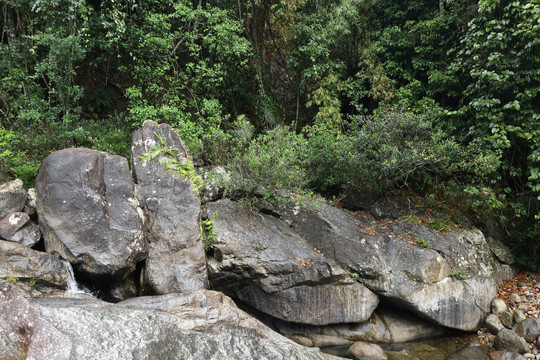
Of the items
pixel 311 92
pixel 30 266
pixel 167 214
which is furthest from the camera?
pixel 311 92

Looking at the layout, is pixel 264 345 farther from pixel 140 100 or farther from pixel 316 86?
pixel 316 86

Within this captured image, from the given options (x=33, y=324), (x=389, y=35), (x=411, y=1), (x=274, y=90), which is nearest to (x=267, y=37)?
(x=274, y=90)


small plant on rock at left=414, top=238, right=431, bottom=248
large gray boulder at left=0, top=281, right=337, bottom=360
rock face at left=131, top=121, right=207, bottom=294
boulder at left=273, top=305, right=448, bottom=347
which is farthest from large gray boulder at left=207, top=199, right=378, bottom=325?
small plant on rock at left=414, top=238, right=431, bottom=248

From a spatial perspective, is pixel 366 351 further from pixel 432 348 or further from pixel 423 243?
pixel 423 243

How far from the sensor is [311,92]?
11773mm

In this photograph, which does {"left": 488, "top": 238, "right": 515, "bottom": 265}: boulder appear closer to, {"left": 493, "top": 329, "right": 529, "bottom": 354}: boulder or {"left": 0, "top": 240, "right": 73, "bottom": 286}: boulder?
{"left": 493, "top": 329, "right": 529, "bottom": 354}: boulder

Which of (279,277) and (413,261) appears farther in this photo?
(413,261)

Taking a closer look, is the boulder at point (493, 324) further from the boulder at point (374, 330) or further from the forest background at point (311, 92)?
the forest background at point (311, 92)

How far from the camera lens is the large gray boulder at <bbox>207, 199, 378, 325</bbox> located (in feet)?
22.4

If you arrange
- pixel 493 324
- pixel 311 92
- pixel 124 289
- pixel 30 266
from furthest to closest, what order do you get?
pixel 311 92 → pixel 493 324 → pixel 124 289 → pixel 30 266

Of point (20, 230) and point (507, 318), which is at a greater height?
point (20, 230)

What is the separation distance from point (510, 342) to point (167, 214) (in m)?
7.46

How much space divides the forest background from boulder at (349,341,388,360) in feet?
11.5

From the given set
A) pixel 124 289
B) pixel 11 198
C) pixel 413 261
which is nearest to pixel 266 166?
pixel 124 289
